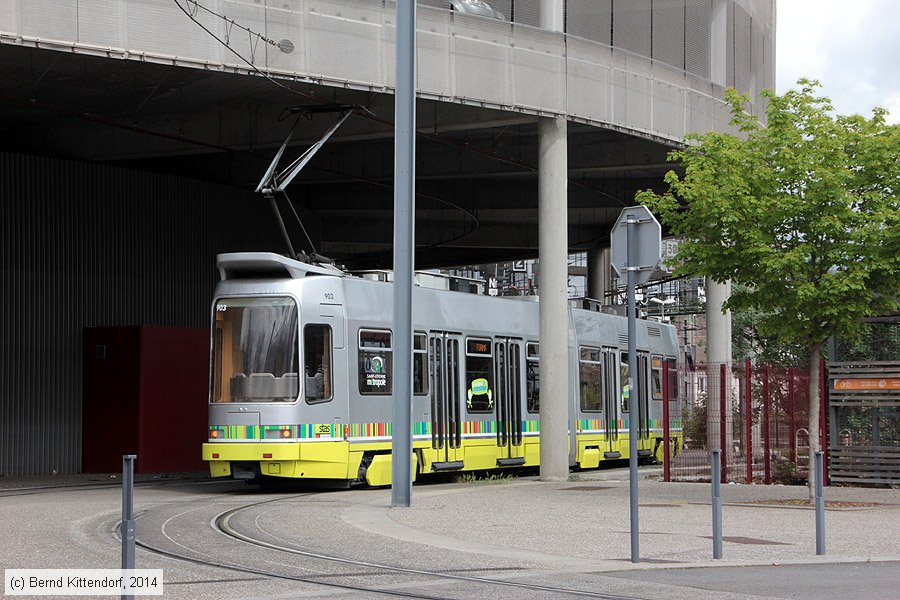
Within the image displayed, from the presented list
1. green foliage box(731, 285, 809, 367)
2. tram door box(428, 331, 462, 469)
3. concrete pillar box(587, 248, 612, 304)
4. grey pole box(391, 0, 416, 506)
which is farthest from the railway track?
green foliage box(731, 285, 809, 367)

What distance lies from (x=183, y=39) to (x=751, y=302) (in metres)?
9.87

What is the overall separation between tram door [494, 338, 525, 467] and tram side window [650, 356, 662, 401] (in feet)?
23.5

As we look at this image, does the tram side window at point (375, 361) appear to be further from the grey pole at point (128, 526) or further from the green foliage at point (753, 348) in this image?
the green foliage at point (753, 348)

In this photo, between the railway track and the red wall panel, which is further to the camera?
the red wall panel

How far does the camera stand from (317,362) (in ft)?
69.9

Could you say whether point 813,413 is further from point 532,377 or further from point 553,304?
A: point 532,377

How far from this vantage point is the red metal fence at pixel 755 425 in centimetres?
2503

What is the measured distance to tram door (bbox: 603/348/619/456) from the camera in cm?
3052

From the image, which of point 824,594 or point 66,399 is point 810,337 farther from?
point 66,399

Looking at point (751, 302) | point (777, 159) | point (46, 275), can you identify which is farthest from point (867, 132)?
point (46, 275)

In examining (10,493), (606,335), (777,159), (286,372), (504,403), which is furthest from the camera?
(606,335)

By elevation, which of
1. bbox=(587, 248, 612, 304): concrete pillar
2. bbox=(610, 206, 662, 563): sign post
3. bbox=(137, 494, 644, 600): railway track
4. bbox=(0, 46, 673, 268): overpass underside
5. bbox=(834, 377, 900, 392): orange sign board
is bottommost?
bbox=(137, 494, 644, 600): railway track

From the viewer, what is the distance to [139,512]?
58.7 ft

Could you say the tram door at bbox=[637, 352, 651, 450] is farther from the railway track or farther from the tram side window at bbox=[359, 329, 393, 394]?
the railway track
